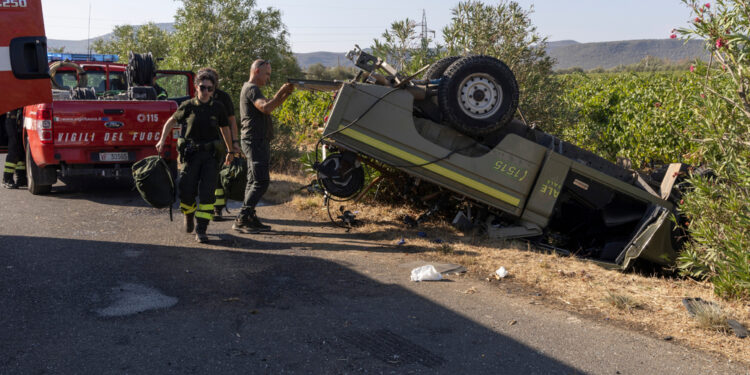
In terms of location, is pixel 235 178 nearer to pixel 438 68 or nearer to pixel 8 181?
pixel 438 68

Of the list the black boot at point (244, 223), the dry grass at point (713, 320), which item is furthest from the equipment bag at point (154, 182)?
the dry grass at point (713, 320)

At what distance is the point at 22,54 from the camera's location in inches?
186

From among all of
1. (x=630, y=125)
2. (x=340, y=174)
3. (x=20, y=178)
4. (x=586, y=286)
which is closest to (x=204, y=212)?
(x=340, y=174)

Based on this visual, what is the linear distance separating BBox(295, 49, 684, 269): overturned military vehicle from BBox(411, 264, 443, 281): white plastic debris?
123 centimetres

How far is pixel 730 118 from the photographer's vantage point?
16.4 ft

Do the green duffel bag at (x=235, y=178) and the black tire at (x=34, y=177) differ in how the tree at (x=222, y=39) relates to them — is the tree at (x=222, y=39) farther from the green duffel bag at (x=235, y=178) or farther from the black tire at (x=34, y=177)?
the green duffel bag at (x=235, y=178)

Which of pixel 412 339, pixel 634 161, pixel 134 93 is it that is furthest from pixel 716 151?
pixel 134 93

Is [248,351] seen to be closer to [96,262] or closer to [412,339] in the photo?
[412,339]

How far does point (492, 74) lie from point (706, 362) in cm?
358

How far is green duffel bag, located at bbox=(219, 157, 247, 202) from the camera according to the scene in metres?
6.94

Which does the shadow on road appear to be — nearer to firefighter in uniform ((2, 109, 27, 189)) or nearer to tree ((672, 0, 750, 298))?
tree ((672, 0, 750, 298))

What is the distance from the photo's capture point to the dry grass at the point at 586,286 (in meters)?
4.27

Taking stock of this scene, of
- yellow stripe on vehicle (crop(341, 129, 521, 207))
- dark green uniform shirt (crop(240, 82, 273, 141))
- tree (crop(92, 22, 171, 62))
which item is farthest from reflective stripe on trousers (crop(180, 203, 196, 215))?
tree (crop(92, 22, 171, 62))

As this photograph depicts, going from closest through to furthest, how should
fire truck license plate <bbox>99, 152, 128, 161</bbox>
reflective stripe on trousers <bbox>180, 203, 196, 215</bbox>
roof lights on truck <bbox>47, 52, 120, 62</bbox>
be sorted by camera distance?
reflective stripe on trousers <bbox>180, 203, 196, 215</bbox>, fire truck license plate <bbox>99, 152, 128, 161</bbox>, roof lights on truck <bbox>47, 52, 120, 62</bbox>
